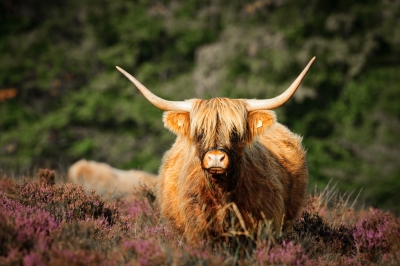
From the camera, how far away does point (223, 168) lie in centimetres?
313

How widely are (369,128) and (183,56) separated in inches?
339

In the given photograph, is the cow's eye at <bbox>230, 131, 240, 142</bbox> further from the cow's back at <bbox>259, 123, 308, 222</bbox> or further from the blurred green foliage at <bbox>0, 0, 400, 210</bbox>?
the blurred green foliage at <bbox>0, 0, 400, 210</bbox>

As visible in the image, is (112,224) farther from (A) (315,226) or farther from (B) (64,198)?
(A) (315,226)

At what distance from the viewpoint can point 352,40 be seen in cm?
1564

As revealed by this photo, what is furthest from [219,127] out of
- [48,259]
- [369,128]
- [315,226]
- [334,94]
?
[334,94]

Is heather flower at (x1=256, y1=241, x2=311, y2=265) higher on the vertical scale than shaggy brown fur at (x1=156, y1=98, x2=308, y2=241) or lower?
lower

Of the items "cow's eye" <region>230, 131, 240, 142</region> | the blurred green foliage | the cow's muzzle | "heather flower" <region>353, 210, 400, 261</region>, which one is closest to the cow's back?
"heather flower" <region>353, 210, 400, 261</region>

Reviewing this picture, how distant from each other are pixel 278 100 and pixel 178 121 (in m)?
0.83

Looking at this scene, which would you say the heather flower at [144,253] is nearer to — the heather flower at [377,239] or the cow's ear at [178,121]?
the cow's ear at [178,121]

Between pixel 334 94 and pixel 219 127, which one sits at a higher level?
pixel 334 94

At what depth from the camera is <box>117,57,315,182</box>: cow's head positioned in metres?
3.22

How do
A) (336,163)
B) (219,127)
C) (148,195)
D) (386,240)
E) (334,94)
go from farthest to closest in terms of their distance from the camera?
(334,94) → (336,163) → (148,195) → (386,240) → (219,127)

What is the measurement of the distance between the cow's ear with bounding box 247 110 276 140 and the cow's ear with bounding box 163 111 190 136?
0.50m

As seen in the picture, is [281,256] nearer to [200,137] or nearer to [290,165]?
[200,137]
